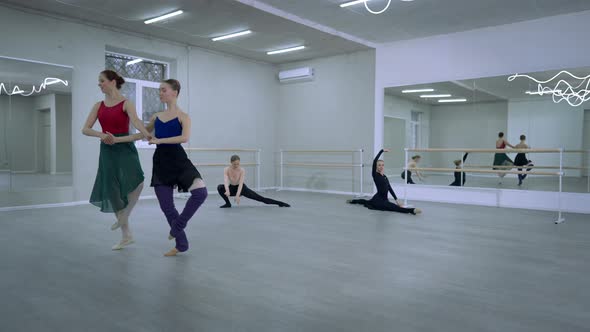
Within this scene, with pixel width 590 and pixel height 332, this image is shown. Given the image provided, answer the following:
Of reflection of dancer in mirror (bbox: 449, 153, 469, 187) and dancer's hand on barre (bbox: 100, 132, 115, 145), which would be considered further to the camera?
reflection of dancer in mirror (bbox: 449, 153, 469, 187)

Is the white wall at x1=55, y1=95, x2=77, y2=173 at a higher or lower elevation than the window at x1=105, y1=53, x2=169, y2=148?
lower

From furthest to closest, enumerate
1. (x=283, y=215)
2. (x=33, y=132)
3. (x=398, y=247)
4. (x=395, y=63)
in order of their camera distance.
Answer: (x=395, y=63)
(x=33, y=132)
(x=283, y=215)
(x=398, y=247)

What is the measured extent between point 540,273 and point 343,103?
17.8ft

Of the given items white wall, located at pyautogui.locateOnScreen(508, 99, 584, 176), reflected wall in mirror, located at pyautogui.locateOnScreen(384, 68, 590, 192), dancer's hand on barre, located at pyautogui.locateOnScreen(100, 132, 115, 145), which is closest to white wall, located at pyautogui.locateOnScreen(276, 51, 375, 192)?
reflected wall in mirror, located at pyautogui.locateOnScreen(384, 68, 590, 192)

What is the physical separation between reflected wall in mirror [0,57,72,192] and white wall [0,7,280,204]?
0.39ft

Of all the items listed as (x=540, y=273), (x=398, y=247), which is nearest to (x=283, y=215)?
(x=398, y=247)

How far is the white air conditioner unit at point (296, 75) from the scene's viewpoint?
7.93 meters

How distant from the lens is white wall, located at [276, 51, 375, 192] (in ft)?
24.1

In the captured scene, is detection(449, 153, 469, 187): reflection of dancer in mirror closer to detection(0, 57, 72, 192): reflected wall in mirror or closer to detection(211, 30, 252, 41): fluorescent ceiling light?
detection(211, 30, 252, 41): fluorescent ceiling light

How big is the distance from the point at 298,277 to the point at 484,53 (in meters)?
5.12

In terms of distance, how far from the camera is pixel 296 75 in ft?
26.6

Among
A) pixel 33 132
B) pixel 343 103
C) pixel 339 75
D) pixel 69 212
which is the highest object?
pixel 339 75

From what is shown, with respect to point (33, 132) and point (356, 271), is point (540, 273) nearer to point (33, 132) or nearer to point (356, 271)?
point (356, 271)

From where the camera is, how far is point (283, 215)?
16.0ft
